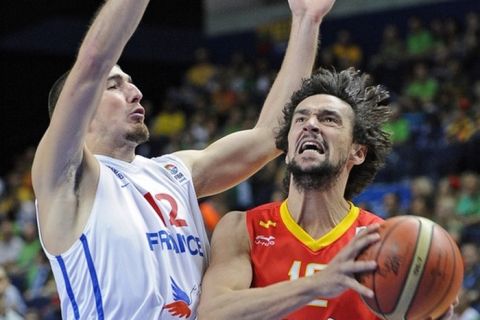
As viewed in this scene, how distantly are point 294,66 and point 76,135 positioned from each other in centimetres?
157

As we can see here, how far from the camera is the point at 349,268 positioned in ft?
10.5

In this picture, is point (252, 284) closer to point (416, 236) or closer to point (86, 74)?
point (416, 236)

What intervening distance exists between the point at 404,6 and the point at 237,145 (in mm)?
14955

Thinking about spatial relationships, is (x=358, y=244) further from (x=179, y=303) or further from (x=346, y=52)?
(x=346, y=52)

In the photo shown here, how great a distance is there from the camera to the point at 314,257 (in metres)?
4.06

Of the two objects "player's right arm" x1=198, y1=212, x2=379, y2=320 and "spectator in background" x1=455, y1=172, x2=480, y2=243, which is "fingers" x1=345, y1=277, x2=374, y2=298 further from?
"spectator in background" x1=455, y1=172, x2=480, y2=243

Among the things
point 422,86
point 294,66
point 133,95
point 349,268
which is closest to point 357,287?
point 349,268

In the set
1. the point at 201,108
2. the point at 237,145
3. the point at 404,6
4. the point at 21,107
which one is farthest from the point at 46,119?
the point at 237,145

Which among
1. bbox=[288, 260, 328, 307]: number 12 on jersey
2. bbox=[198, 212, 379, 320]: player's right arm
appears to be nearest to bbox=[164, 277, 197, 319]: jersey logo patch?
bbox=[198, 212, 379, 320]: player's right arm

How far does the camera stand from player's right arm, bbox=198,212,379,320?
10.6 feet

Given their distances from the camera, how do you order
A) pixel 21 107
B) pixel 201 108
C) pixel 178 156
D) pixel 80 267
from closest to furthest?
1. pixel 80 267
2. pixel 178 156
3. pixel 201 108
4. pixel 21 107

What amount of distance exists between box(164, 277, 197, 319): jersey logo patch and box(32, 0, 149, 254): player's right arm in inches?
20.0

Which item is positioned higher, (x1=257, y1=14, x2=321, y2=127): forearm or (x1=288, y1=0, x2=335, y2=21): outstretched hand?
(x1=288, y1=0, x2=335, y2=21): outstretched hand

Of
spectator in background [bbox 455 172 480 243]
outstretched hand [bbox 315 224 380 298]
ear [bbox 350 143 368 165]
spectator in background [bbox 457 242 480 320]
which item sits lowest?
spectator in background [bbox 457 242 480 320]
